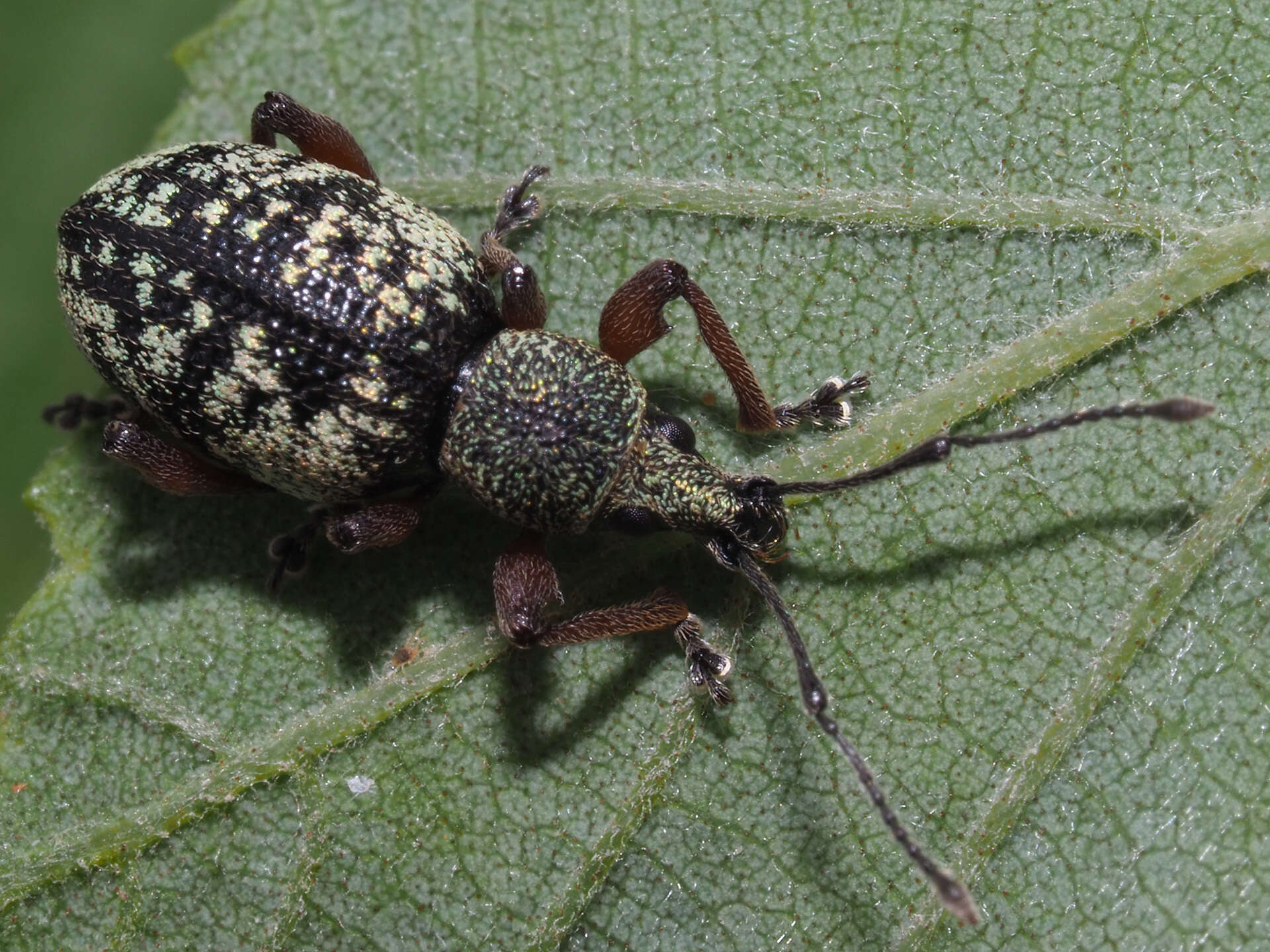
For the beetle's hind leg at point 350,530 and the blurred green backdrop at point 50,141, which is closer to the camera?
the beetle's hind leg at point 350,530

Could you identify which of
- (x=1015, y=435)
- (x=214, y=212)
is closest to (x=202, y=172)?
(x=214, y=212)

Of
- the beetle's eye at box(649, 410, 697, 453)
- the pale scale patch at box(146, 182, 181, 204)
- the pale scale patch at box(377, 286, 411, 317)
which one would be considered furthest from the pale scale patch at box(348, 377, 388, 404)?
the beetle's eye at box(649, 410, 697, 453)

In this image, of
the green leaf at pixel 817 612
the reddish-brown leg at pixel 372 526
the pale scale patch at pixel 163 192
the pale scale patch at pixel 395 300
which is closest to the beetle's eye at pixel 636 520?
the green leaf at pixel 817 612

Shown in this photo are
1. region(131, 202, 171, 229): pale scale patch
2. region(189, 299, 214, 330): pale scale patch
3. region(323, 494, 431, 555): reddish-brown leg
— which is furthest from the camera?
region(323, 494, 431, 555): reddish-brown leg

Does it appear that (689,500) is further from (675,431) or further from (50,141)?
(50,141)

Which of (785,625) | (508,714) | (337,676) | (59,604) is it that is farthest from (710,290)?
(59,604)

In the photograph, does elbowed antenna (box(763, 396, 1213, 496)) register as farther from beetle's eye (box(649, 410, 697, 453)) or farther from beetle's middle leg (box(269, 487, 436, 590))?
beetle's middle leg (box(269, 487, 436, 590))

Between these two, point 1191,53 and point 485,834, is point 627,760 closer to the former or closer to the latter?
point 485,834

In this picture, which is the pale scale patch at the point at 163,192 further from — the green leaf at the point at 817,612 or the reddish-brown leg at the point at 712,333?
the reddish-brown leg at the point at 712,333
